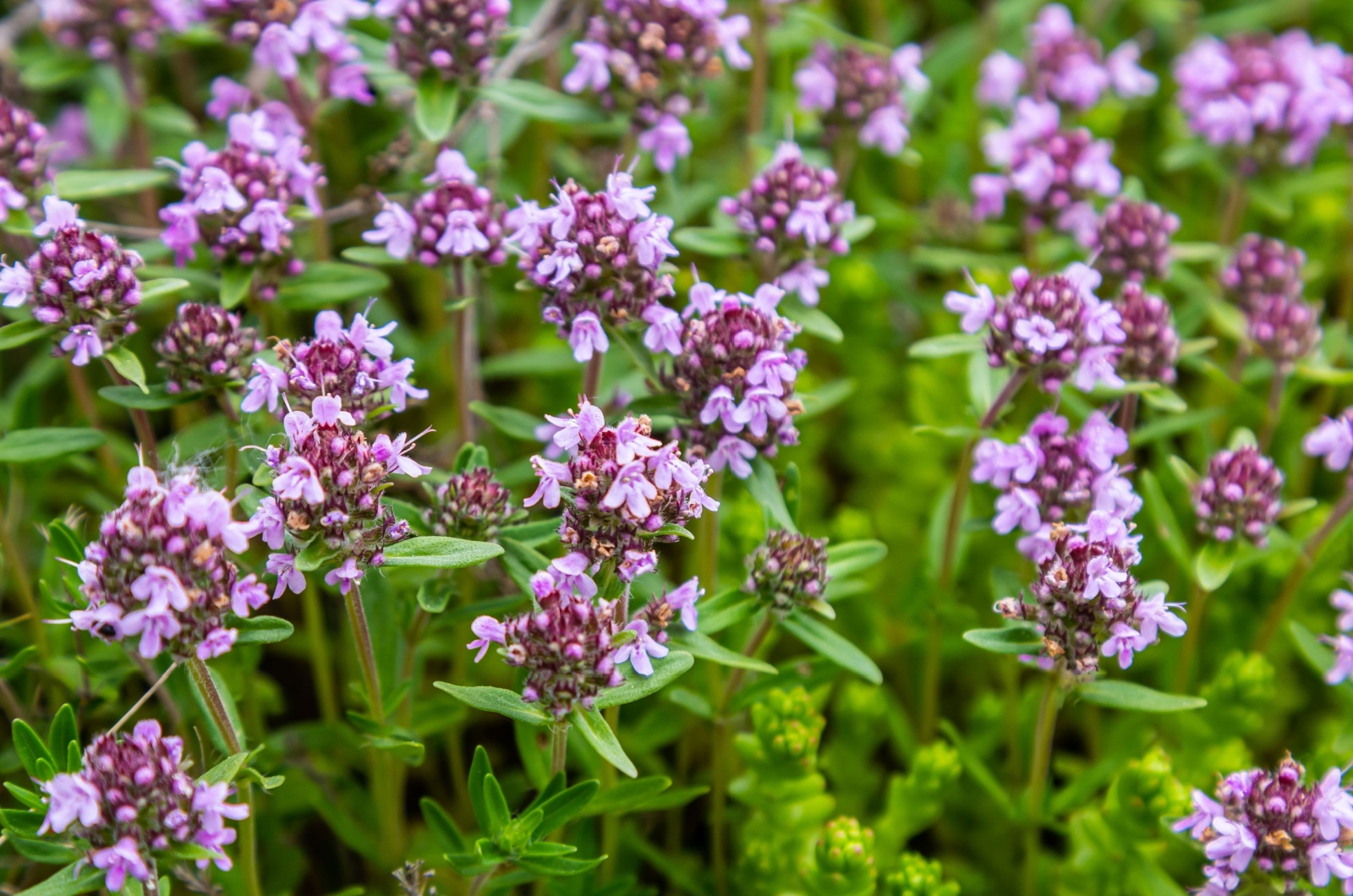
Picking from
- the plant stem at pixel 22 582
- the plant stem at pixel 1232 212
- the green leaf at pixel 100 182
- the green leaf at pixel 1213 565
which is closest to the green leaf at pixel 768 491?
the green leaf at pixel 1213 565

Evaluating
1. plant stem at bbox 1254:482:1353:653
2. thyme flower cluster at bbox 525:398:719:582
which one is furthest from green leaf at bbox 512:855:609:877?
plant stem at bbox 1254:482:1353:653

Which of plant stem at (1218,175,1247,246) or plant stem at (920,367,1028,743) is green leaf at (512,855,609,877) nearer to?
plant stem at (920,367,1028,743)

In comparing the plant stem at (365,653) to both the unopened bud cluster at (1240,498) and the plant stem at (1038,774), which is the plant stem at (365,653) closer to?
the plant stem at (1038,774)

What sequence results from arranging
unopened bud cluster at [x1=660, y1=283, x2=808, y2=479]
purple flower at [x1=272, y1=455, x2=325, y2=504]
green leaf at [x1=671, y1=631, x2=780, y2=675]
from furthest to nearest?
unopened bud cluster at [x1=660, y1=283, x2=808, y2=479] < green leaf at [x1=671, y1=631, x2=780, y2=675] < purple flower at [x1=272, y1=455, x2=325, y2=504]

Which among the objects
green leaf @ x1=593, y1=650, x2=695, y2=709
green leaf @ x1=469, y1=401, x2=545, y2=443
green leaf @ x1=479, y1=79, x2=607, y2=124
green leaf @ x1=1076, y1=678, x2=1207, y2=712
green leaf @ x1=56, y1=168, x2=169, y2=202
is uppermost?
green leaf @ x1=479, y1=79, x2=607, y2=124

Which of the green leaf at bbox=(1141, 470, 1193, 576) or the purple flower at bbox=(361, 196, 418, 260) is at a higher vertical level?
the purple flower at bbox=(361, 196, 418, 260)

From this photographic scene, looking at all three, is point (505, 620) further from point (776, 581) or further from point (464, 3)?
point (464, 3)

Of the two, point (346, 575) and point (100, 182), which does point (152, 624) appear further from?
point (100, 182)
